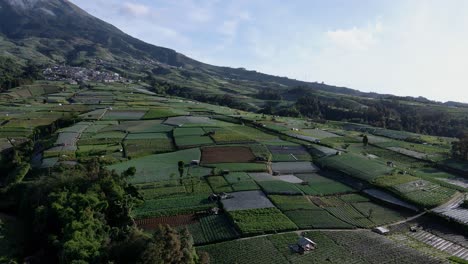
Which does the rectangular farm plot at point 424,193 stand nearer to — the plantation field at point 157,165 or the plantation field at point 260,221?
the plantation field at point 260,221

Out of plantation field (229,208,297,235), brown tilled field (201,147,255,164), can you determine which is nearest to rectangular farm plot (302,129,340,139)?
brown tilled field (201,147,255,164)

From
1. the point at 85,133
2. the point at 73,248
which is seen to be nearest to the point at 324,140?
the point at 85,133

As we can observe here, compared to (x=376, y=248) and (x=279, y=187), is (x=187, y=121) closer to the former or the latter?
(x=279, y=187)

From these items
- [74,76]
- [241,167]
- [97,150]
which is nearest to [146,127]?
[97,150]

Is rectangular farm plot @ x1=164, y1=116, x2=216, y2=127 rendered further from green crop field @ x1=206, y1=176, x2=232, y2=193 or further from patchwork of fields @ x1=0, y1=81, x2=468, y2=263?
green crop field @ x1=206, y1=176, x2=232, y2=193

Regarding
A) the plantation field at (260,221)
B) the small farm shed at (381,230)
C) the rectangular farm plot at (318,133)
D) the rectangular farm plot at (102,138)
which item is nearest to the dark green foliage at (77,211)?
the plantation field at (260,221)
